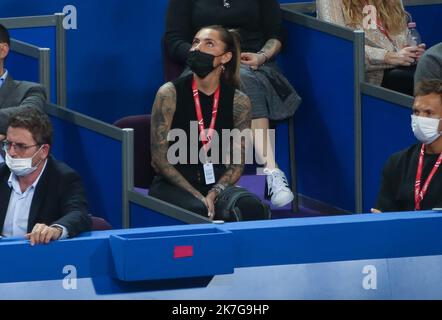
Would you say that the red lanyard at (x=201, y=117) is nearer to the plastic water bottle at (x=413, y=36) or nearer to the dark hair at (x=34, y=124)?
the dark hair at (x=34, y=124)

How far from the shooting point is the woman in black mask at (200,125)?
611 cm

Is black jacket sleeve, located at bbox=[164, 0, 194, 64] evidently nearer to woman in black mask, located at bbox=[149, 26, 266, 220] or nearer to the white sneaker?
woman in black mask, located at bbox=[149, 26, 266, 220]

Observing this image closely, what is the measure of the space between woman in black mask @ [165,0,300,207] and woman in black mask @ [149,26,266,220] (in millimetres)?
380

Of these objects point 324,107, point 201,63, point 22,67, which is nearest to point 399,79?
point 324,107

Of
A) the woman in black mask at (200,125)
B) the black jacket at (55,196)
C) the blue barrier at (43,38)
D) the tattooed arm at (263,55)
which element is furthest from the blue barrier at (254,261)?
the blue barrier at (43,38)

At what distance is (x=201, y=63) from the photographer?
20.5 feet

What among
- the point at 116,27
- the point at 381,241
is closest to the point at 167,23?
the point at 116,27

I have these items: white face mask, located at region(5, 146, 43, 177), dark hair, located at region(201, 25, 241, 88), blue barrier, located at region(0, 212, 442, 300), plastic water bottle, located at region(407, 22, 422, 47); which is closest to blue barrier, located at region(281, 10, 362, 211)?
dark hair, located at region(201, 25, 241, 88)

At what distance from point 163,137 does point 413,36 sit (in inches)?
78.4

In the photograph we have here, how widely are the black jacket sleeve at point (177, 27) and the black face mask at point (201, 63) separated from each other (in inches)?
21.0
